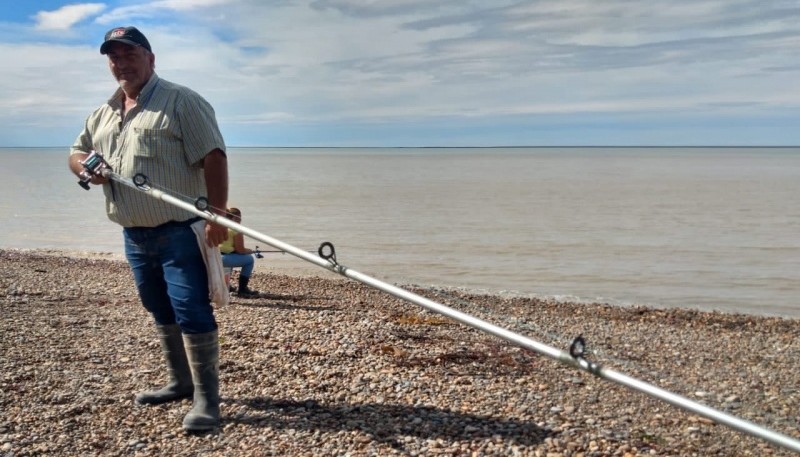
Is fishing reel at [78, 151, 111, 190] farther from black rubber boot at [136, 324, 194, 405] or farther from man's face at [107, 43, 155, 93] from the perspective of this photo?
black rubber boot at [136, 324, 194, 405]

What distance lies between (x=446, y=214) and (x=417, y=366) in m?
22.8

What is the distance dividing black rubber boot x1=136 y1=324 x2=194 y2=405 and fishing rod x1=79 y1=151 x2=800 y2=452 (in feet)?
3.96

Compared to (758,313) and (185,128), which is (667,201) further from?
(185,128)

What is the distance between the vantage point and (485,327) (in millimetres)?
2969

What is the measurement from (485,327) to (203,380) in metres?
2.35

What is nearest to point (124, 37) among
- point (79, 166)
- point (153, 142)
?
point (153, 142)

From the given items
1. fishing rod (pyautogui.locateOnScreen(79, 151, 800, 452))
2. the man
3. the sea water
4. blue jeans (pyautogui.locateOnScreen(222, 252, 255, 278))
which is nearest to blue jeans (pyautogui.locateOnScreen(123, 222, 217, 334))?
the man

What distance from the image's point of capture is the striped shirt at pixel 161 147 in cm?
426

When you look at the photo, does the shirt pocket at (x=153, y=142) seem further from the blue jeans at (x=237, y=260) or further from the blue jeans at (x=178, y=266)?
the blue jeans at (x=237, y=260)

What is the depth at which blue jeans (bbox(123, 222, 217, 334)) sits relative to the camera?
4312mm

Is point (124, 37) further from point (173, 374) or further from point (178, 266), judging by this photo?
point (173, 374)

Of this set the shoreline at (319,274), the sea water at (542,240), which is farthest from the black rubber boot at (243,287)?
the sea water at (542,240)

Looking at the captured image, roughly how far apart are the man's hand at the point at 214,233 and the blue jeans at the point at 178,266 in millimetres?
103

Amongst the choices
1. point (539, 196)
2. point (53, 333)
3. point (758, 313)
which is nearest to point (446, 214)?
point (539, 196)
